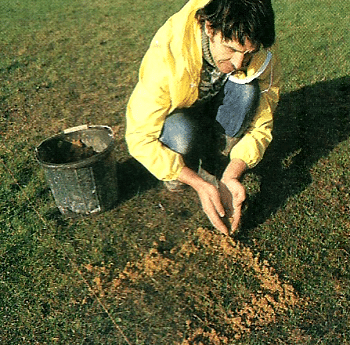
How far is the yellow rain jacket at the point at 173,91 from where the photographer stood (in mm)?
2467

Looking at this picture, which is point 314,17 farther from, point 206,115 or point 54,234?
point 54,234

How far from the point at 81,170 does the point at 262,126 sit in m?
1.18

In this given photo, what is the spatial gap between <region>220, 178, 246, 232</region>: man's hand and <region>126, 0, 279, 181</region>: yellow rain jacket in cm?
24

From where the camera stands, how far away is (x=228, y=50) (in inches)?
92.4

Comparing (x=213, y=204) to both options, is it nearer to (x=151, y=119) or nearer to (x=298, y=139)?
(x=151, y=119)

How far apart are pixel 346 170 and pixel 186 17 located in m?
1.77

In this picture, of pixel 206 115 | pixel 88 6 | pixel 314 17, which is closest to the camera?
pixel 206 115

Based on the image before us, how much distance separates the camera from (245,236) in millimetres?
2924

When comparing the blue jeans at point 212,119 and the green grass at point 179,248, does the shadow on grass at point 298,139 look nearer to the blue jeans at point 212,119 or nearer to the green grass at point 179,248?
the green grass at point 179,248

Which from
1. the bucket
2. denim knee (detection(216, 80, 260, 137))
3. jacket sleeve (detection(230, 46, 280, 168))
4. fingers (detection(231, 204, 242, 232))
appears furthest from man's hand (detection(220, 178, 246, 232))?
the bucket

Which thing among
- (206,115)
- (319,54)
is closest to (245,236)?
(206,115)

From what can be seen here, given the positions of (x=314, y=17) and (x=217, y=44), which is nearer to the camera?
(x=217, y=44)

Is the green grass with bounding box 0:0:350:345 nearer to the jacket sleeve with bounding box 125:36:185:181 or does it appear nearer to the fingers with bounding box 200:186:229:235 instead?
the fingers with bounding box 200:186:229:235

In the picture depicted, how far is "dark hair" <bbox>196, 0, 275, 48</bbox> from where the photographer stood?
218 cm
